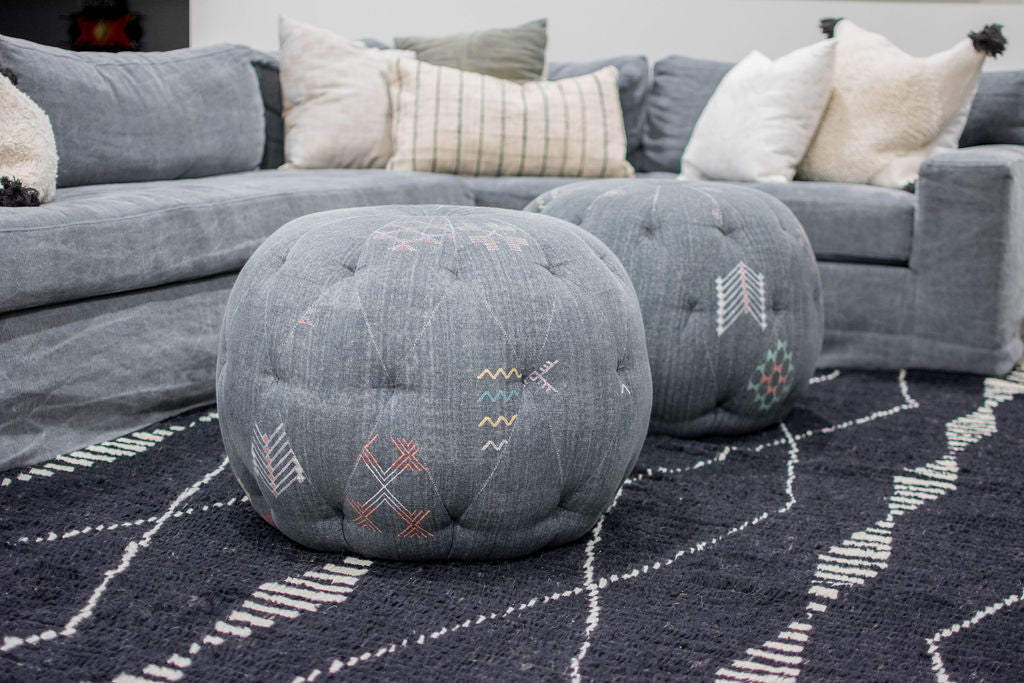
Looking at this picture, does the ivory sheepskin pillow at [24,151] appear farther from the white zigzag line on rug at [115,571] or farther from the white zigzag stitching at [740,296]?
the white zigzag stitching at [740,296]

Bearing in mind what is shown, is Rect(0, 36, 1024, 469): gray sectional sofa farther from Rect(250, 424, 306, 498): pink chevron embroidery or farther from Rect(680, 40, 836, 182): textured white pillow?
Rect(250, 424, 306, 498): pink chevron embroidery

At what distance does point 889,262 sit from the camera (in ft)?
8.05

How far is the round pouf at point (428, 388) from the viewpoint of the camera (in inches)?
43.5

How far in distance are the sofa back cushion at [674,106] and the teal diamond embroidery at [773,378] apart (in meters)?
1.70

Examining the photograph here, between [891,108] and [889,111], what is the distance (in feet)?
0.03

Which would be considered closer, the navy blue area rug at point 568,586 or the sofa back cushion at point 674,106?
the navy blue area rug at point 568,586

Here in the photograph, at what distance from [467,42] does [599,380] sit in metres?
2.31

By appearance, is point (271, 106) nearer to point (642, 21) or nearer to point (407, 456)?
point (642, 21)

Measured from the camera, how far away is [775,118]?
2865 millimetres

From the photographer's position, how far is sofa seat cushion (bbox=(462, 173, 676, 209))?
2752 mm

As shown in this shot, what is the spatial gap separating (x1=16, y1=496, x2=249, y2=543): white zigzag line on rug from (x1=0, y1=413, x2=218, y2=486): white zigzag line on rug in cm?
25

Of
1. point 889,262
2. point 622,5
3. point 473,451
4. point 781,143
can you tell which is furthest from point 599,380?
point 622,5

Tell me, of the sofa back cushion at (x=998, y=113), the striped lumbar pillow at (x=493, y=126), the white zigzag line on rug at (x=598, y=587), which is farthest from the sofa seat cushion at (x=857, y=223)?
the white zigzag line on rug at (x=598, y=587)

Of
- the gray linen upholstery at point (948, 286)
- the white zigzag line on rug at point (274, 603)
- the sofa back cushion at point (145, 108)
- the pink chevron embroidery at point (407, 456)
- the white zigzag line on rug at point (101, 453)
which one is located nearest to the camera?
the white zigzag line on rug at point (274, 603)
